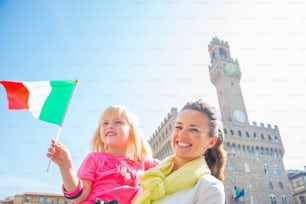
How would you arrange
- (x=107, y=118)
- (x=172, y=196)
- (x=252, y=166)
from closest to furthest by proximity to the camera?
(x=172, y=196), (x=107, y=118), (x=252, y=166)

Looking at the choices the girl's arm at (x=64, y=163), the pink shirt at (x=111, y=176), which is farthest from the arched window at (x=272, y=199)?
the girl's arm at (x=64, y=163)

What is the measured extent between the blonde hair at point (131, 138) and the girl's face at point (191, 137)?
70 cm

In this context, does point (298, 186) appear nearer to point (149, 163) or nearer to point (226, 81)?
→ point (226, 81)

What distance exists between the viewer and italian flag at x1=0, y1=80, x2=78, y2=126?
2.21 m

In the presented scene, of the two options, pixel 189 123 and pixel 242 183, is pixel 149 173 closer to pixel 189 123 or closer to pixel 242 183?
pixel 189 123

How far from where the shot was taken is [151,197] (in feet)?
5.34

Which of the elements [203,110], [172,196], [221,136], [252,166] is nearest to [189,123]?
[203,110]

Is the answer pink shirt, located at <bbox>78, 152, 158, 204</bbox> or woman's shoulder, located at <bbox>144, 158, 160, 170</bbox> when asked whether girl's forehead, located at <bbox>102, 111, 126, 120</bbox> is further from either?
woman's shoulder, located at <bbox>144, 158, 160, 170</bbox>

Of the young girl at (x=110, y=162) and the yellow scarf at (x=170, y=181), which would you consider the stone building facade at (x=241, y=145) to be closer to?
the young girl at (x=110, y=162)

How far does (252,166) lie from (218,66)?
41.6ft

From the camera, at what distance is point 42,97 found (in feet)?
7.51

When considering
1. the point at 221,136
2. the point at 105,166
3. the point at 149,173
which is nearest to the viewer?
the point at 149,173

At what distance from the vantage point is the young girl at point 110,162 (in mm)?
1830

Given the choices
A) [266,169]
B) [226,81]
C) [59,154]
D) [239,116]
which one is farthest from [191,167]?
[226,81]
